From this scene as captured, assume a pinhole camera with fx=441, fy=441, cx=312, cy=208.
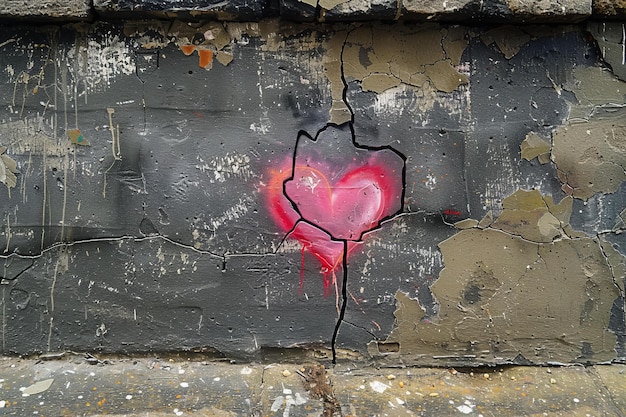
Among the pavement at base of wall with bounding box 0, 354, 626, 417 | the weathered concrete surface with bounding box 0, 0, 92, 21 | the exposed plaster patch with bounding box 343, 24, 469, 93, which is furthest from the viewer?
the exposed plaster patch with bounding box 343, 24, 469, 93

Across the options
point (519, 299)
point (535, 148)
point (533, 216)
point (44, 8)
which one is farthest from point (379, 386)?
point (44, 8)

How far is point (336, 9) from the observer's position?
2184 millimetres

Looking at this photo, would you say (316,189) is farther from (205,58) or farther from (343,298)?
(205,58)

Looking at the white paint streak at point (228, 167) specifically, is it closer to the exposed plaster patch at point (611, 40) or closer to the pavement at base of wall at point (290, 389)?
the pavement at base of wall at point (290, 389)

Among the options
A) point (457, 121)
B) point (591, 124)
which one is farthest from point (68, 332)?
point (591, 124)

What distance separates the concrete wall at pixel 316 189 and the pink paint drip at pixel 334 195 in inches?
0.4

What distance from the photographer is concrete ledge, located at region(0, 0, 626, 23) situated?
7.16 ft

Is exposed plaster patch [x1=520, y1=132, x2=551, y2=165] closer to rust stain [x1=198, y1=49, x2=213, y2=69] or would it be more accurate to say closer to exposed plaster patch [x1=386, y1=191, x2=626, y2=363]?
exposed plaster patch [x1=386, y1=191, x2=626, y2=363]

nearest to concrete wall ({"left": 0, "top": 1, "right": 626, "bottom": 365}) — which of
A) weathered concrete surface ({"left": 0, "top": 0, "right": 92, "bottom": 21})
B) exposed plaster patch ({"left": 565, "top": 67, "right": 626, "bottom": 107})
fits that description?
exposed plaster patch ({"left": 565, "top": 67, "right": 626, "bottom": 107})

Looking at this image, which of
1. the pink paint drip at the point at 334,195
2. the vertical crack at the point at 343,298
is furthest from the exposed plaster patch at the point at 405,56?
the vertical crack at the point at 343,298

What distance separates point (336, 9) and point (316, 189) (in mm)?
906

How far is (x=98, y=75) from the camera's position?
234 centimetres

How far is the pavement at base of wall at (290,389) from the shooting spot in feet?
6.89

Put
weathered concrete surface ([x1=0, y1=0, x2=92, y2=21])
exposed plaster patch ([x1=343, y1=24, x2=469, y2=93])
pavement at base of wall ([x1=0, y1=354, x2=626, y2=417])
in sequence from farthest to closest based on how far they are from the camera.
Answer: exposed plaster patch ([x1=343, y1=24, x2=469, y2=93]) < weathered concrete surface ([x1=0, y1=0, x2=92, y2=21]) < pavement at base of wall ([x1=0, y1=354, x2=626, y2=417])
